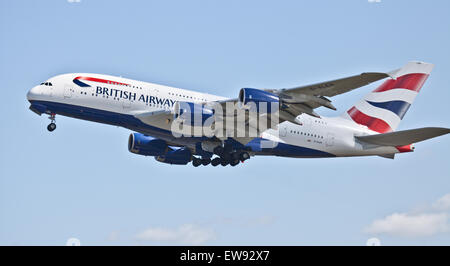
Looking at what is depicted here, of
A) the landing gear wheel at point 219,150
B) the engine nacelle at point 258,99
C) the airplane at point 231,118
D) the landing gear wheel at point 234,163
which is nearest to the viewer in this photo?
the engine nacelle at point 258,99

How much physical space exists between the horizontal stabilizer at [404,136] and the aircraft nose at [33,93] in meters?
19.2

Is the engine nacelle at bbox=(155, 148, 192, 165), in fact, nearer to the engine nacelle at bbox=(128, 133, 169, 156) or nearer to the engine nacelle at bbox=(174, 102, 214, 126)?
the engine nacelle at bbox=(128, 133, 169, 156)

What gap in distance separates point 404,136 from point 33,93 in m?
21.4

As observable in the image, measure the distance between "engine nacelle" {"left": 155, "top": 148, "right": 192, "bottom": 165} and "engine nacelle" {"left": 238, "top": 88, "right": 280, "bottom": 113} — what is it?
9475 millimetres

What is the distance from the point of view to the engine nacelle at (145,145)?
4269 cm

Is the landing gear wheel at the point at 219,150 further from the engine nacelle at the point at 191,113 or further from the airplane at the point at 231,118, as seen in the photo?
the engine nacelle at the point at 191,113

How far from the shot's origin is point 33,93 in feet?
122

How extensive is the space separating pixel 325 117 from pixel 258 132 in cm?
500

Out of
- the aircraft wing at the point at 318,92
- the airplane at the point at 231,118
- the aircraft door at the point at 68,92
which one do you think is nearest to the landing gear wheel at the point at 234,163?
the airplane at the point at 231,118

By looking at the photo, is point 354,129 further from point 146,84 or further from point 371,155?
point 146,84

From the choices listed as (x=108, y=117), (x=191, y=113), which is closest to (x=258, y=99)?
(x=191, y=113)

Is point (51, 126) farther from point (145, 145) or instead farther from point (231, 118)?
point (231, 118)

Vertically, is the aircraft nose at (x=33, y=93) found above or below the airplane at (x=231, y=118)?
above

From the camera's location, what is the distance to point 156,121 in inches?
1449
